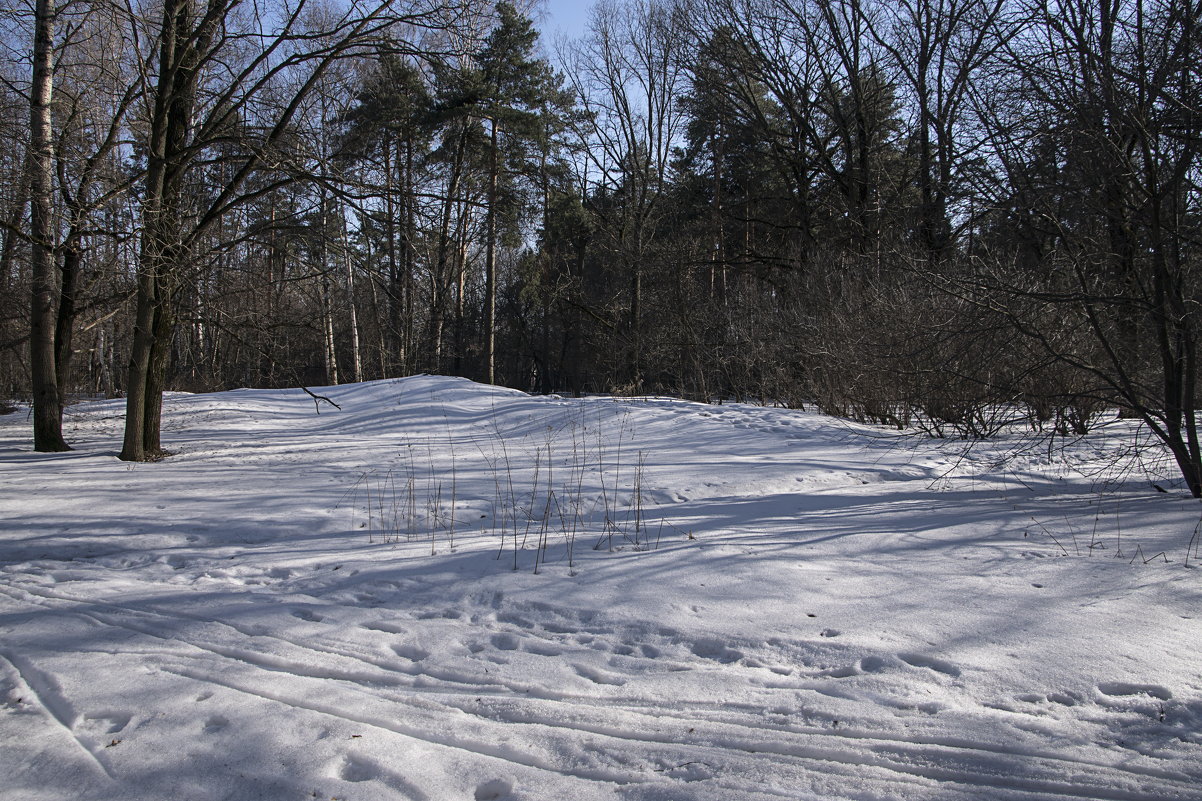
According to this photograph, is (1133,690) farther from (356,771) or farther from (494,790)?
(356,771)

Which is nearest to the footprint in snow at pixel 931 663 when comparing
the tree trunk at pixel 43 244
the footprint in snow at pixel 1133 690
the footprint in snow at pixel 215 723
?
the footprint in snow at pixel 1133 690

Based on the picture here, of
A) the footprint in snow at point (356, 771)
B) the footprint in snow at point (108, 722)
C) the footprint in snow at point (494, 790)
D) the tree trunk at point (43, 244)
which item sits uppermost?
the tree trunk at point (43, 244)

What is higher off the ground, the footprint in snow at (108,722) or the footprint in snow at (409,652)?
the footprint in snow at (409,652)

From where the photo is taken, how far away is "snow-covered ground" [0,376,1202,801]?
7.94 ft

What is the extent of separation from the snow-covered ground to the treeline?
214 centimetres

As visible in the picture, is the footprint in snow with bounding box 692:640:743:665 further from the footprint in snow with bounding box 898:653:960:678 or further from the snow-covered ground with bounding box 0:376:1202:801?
the footprint in snow with bounding box 898:653:960:678

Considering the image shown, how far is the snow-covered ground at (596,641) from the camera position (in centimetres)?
242

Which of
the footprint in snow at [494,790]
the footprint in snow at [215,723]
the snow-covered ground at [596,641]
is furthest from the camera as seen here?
the footprint in snow at [215,723]

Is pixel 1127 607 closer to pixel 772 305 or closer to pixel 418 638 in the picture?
pixel 418 638

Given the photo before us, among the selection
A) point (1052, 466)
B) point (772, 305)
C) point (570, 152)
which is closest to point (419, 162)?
point (570, 152)

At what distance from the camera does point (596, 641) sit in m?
3.48

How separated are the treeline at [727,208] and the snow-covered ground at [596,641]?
2141 millimetres

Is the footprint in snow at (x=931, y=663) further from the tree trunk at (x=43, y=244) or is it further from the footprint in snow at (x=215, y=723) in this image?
the tree trunk at (x=43, y=244)

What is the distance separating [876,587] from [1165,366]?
4434 millimetres
